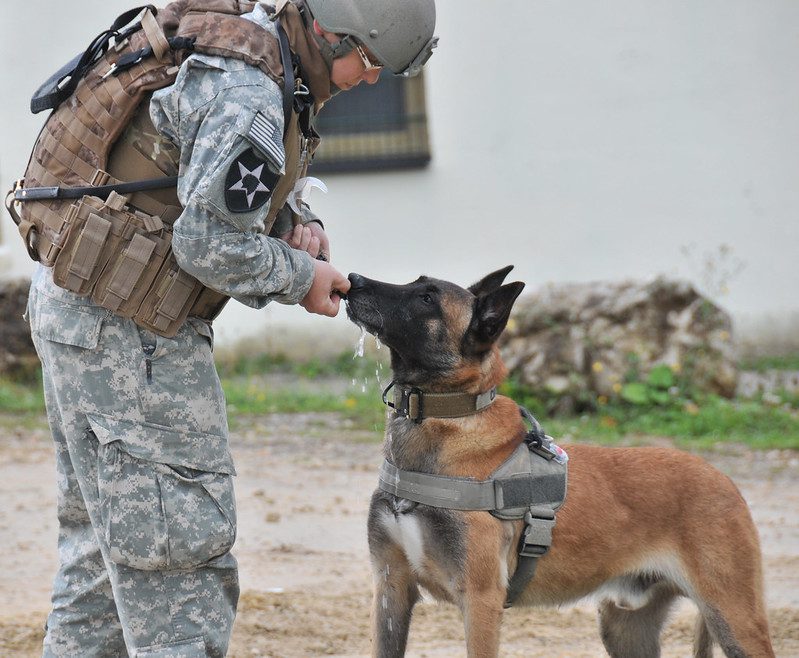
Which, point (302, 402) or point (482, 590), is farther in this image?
point (302, 402)

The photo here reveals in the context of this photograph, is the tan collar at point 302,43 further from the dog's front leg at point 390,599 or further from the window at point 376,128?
the window at point 376,128

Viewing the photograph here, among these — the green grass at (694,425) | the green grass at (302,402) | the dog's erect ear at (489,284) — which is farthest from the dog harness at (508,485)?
the green grass at (302,402)

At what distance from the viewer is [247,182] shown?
9.29 feet

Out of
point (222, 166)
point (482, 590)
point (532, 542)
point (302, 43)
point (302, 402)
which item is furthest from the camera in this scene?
point (302, 402)

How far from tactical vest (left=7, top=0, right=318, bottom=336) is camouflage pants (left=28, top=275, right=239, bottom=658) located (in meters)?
0.11

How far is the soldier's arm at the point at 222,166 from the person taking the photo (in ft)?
9.21

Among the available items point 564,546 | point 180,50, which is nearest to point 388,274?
point 564,546

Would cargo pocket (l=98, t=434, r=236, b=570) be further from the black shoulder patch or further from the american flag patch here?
the american flag patch

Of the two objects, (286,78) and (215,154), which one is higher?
(286,78)

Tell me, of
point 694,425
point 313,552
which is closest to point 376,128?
point 694,425

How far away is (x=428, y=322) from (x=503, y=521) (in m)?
0.71

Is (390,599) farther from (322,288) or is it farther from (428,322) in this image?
(322,288)

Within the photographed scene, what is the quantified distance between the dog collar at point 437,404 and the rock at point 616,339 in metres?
4.86

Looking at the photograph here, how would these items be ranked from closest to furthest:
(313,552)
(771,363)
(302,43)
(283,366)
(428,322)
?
(302,43), (428,322), (313,552), (771,363), (283,366)
